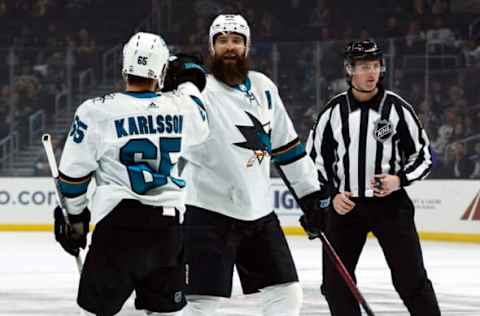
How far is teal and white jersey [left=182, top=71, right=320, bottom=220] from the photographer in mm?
4188

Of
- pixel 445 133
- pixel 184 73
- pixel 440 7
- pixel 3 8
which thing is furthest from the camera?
pixel 3 8

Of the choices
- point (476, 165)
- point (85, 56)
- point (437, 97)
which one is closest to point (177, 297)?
point (476, 165)

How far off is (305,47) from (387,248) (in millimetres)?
8481

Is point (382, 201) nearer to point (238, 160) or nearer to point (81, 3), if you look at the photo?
Result: point (238, 160)

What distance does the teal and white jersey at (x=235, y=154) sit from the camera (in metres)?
4.19

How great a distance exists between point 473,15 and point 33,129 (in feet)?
18.0

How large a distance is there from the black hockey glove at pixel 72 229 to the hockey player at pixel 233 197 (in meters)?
0.58

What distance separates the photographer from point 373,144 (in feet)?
16.0

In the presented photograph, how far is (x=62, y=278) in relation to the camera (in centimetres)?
834

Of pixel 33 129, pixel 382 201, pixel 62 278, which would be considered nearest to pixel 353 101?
pixel 382 201

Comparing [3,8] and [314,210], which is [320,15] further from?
[314,210]

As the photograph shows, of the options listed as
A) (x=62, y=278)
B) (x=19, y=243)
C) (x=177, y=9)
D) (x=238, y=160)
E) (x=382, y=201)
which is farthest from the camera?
(x=177, y=9)

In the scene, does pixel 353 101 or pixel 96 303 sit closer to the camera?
pixel 96 303

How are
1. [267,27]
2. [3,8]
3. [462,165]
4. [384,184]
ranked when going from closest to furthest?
1. [384,184]
2. [462,165]
3. [267,27]
4. [3,8]
